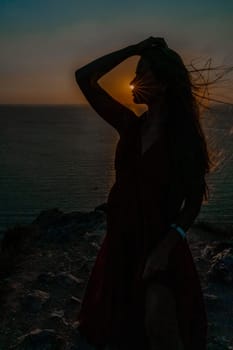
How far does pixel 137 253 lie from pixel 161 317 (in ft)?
1.39

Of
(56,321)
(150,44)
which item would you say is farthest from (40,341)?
(150,44)

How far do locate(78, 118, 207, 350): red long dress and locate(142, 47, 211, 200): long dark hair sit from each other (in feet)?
0.29

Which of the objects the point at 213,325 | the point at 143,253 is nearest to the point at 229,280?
the point at 213,325

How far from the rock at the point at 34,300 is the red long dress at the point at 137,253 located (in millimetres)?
2297

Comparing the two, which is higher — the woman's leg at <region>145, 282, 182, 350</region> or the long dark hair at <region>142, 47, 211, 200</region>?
the long dark hair at <region>142, 47, 211, 200</region>

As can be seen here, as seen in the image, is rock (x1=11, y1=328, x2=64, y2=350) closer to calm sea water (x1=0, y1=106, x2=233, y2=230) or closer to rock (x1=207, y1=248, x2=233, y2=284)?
rock (x1=207, y1=248, x2=233, y2=284)

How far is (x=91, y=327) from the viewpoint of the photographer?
3590 mm

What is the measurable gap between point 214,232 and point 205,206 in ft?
41.5

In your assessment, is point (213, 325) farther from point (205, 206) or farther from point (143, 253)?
point (205, 206)

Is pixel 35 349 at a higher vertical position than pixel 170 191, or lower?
lower

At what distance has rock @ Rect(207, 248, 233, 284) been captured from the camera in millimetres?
6402

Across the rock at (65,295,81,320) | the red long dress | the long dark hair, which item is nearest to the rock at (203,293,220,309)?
the rock at (65,295,81,320)

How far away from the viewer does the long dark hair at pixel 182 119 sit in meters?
2.93

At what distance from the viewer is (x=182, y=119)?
2.99 m
